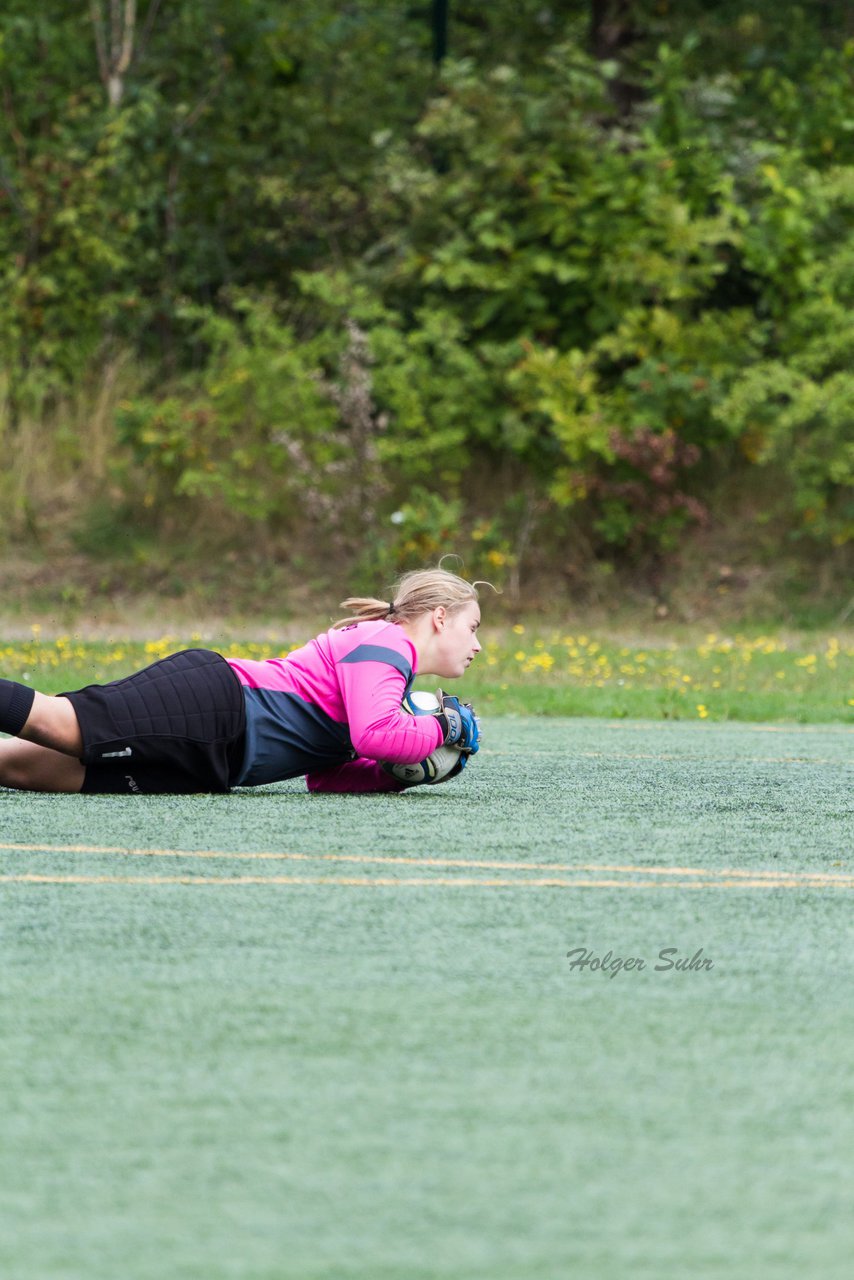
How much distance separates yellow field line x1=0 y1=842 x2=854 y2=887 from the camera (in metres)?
4.12

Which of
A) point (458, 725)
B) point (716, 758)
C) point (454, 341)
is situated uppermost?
point (454, 341)

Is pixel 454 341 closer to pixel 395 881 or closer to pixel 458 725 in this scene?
pixel 458 725

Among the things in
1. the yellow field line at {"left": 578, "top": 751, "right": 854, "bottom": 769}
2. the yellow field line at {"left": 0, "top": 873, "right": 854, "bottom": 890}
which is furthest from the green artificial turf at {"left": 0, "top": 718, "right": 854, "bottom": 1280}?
the yellow field line at {"left": 578, "top": 751, "right": 854, "bottom": 769}

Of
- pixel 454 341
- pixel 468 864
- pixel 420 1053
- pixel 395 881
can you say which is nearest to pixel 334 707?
pixel 468 864

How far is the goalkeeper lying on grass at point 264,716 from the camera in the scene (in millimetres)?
5078

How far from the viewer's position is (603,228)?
14.7 meters

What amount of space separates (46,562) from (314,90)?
5.69m

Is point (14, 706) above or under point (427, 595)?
under

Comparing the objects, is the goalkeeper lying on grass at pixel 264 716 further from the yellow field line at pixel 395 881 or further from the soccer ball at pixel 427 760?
the yellow field line at pixel 395 881

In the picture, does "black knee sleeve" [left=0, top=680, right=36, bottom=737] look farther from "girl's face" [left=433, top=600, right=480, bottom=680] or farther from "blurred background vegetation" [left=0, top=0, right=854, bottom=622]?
"blurred background vegetation" [left=0, top=0, right=854, bottom=622]

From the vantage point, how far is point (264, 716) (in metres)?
5.23

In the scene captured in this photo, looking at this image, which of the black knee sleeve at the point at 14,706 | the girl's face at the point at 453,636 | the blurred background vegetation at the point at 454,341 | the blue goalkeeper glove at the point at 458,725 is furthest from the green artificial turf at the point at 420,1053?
the blurred background vegetation at the point at 454,341

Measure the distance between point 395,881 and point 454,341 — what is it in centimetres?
1157

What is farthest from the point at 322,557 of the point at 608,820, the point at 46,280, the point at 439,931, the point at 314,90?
Answer: the point at 439,931
